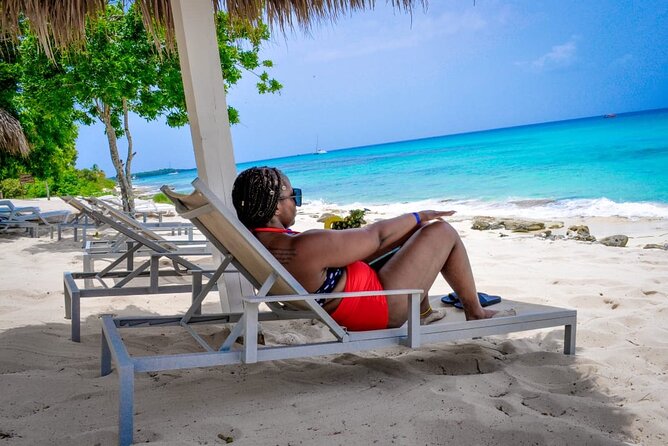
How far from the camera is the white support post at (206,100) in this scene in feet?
11.6

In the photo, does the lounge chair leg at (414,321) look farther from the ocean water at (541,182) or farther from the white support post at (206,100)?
the ocean water at (541,182)

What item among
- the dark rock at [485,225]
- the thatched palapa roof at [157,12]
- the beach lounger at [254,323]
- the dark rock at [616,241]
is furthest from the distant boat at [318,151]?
the beach lounger at [254,323]

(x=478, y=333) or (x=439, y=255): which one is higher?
(x=439, y=255)

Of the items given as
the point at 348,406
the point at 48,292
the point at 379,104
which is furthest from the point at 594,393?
the point at 379,104

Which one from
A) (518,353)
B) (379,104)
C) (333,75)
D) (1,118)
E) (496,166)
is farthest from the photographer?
(333,75)

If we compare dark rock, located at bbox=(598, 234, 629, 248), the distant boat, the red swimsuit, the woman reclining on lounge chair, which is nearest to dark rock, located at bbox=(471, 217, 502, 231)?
dark rock, located at bbox=(598, 234, 629, 248)

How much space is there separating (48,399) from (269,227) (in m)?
1.16

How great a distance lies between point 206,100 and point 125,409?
2.17m

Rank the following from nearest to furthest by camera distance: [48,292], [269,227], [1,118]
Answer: [269,227]
[48,292]
[1,118]

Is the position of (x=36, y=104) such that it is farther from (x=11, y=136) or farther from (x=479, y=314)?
(x=479, y=314)

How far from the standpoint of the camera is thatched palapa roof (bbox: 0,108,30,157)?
12891 mm

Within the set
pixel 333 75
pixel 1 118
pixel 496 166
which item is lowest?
pixel 496 166

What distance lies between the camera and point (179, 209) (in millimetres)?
2527

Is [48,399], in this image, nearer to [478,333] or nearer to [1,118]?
[478,333]
